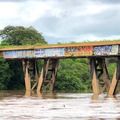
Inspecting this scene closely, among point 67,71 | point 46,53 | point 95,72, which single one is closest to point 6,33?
point 67,71

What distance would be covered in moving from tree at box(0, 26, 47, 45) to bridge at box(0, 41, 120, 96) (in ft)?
49.7

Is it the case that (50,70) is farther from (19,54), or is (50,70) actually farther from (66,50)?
(66,50)

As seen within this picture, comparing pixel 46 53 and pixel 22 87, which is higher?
pixel 46 53

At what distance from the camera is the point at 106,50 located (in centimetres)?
4578

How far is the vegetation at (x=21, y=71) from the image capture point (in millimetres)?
64625

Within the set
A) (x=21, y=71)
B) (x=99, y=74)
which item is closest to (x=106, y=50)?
(x=99, y=74)

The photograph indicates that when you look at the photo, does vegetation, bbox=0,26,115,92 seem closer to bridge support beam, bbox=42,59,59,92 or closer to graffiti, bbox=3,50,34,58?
graffiti, bbox=3,50,34,58

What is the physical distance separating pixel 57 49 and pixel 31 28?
3454cm

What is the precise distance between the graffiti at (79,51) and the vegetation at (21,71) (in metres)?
12.9

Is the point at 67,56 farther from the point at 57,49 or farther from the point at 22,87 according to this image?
the point at 22,87

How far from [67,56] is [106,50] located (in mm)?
5108

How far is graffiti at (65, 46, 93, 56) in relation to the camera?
4764cm

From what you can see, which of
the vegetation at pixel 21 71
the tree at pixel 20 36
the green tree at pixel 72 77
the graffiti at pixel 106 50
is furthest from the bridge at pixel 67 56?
the tree at pixel 20 36

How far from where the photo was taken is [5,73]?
63812 mm
